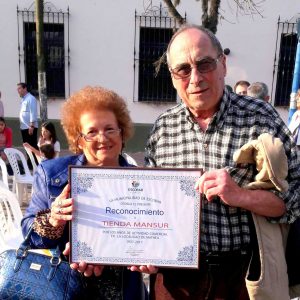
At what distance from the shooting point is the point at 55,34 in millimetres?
9641

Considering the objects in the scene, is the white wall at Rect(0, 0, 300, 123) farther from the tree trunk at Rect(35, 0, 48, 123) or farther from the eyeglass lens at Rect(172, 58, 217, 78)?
the eyeglass lens at Rect(172, 58, 217, 78)

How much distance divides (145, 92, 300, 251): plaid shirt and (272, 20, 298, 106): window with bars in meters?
8.51

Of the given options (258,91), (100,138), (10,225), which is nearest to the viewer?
(100,138)

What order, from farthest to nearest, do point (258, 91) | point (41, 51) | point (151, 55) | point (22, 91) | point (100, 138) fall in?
point (151, 55)
point (22, 91)
point (41, 51)
point (258, 91)
point (100, 138)

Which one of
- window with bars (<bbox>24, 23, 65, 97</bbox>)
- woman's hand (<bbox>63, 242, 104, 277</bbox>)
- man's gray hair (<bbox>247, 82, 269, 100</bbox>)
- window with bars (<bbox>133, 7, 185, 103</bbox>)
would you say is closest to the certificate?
woman's hand (<bbox>63, 242, 104, 277</bbox>)

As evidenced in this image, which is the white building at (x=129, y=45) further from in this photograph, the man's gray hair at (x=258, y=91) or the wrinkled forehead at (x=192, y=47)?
the wrinkled forehead at (x=192, y=47)

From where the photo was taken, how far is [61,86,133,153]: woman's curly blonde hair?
175 centimetres

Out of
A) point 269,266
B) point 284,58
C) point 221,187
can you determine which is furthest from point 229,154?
point 284,58

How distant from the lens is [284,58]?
9.52 m

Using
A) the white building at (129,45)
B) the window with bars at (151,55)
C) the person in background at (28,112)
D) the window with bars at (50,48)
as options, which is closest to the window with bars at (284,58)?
the white building at (129,45)

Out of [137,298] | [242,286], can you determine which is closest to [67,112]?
[137,298]

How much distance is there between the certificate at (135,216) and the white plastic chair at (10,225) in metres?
1.78

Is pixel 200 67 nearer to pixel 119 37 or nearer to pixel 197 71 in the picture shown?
pixel 197 71

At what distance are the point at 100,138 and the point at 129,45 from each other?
323 inches
